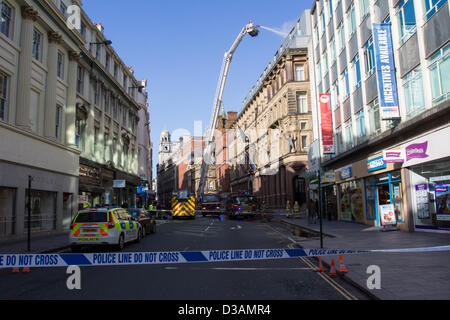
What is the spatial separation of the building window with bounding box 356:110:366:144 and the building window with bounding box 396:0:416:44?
6023 millimetres

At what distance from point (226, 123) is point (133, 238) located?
69.1m

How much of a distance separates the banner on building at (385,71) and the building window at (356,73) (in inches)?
180

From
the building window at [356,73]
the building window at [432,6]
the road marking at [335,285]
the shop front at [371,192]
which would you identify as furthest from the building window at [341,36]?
the road marking at [335,285]

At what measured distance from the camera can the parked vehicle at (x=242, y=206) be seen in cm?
3619

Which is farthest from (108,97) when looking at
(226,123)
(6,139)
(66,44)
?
(226,123)

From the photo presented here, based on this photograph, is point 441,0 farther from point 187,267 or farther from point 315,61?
point 315,61

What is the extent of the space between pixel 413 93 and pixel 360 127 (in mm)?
6546

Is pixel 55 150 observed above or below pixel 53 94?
below

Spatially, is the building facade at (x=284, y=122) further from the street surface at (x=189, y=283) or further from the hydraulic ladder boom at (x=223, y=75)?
the street surface at (x=189, y=283)

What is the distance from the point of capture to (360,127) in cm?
2366

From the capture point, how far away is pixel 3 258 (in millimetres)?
6773

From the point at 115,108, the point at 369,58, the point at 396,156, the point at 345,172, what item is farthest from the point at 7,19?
the point at 345,172

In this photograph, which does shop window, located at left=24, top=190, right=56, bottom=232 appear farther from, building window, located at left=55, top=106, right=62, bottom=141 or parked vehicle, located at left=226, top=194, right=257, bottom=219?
parked vehicle, located at left=226, top=194, right=257, bottom=219

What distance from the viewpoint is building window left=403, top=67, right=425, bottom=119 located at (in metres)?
16.5
